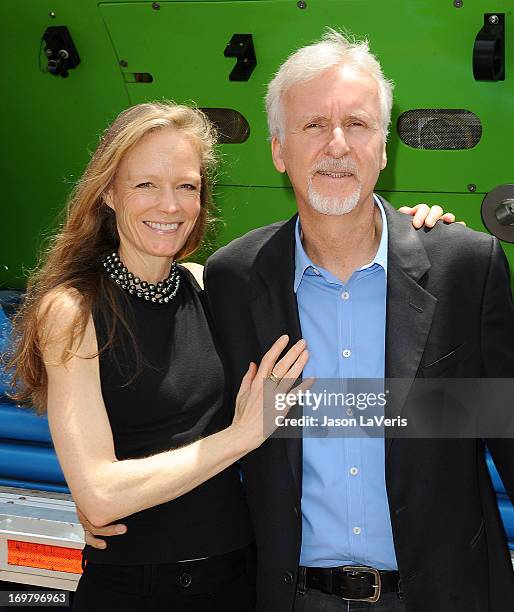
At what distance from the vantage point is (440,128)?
9.81ft

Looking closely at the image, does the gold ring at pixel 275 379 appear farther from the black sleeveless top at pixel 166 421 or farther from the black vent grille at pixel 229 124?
the black vent grille at pixel 229 124

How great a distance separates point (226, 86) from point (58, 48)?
52 cm

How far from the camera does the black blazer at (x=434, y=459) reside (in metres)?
2.08

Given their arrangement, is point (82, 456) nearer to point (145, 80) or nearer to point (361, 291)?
point (361, 291)

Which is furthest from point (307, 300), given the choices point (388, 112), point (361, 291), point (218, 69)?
point (218, 69)

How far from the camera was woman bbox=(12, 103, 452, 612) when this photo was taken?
2092 millimetres

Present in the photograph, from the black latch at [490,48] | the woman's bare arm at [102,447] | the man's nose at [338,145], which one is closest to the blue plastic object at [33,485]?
the woman's bare arm at [102,447]

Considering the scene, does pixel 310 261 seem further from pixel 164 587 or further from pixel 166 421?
pixel 164 587

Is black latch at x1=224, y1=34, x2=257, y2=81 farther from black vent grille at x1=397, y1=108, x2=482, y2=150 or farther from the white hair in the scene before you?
the white hair

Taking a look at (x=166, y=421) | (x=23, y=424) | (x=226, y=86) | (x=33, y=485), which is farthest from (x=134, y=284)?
(x=226, y=86)

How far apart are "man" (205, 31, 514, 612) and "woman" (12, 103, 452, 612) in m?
0.08

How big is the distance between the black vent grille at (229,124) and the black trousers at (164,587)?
1.43m

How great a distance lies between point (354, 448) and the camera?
2.09 metres

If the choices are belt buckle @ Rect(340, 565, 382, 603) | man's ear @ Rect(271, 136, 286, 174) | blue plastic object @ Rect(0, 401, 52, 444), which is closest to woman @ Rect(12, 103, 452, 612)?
man's ear @ Rect(271, 136, 286, 174)
